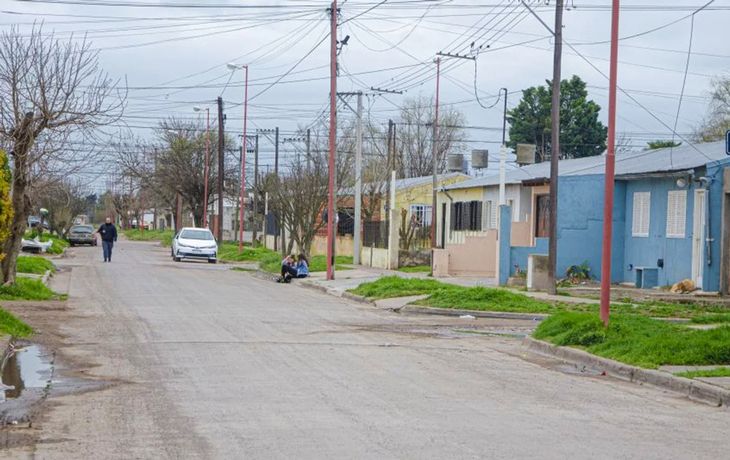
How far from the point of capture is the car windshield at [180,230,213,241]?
50.8 meters

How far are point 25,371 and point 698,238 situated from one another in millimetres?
18265

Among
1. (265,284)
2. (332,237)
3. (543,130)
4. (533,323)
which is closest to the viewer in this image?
(533,323)

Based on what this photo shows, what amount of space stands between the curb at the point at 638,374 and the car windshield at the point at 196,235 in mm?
34719

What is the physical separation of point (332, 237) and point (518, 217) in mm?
6312

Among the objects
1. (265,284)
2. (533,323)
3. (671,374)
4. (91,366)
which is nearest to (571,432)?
(671,374)

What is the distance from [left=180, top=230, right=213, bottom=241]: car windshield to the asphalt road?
30406mm

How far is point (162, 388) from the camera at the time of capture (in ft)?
38.5

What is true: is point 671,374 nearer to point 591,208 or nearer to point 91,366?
point 91,366

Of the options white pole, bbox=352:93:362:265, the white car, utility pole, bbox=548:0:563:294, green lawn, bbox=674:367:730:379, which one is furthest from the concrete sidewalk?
green lawn, bbox=674:367:730:379

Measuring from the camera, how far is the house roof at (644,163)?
1095 inches

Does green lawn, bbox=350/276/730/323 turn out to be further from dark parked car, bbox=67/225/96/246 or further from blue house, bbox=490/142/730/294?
dark parked car, bbox=67/225/96/246

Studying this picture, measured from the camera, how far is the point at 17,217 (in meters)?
23.2

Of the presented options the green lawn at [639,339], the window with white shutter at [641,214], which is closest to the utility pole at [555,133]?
the window with white shutter at [641,214]

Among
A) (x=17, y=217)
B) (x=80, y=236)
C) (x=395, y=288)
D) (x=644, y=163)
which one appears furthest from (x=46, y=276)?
(x=80, y=236)
